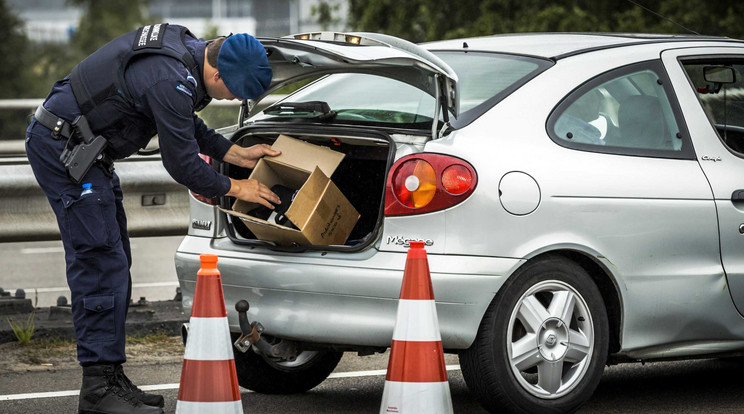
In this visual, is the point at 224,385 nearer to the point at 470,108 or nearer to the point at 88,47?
the point at 470,108

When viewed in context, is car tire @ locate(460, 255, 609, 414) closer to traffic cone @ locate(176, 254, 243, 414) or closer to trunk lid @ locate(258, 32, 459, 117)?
trunk lid @ locate(258, 32, 459, 117)

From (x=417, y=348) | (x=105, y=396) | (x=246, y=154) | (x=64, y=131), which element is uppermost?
(x=64, y=131)

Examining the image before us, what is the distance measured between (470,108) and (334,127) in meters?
0.54

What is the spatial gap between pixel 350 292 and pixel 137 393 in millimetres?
1018

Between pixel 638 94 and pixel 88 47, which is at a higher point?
pixel 638 94

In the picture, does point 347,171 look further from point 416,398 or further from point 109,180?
point 416,398

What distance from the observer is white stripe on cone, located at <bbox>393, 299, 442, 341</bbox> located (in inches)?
166

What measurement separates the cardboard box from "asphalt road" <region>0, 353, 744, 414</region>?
0.80m

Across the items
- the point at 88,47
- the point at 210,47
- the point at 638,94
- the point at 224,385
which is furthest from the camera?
the point at 88,47

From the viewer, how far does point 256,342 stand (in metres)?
4.73

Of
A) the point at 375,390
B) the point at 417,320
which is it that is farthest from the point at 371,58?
the point at 375,390

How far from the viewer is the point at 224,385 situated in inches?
159

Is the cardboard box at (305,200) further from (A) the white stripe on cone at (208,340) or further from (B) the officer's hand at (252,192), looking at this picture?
(A) the white stripe on cone at (208,340)

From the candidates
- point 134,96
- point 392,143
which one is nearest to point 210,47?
point 134,96
